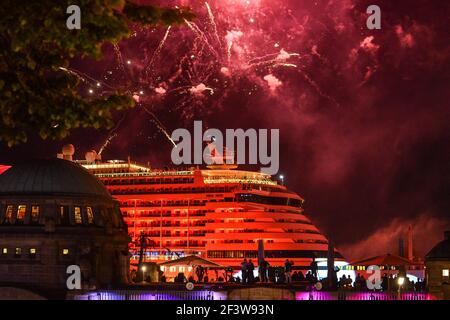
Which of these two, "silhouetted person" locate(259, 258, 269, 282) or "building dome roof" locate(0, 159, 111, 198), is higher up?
"building dome roof" locate(0, 159, 111, 198)

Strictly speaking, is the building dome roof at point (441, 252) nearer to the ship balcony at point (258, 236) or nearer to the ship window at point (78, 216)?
the ship window at point (78, 216)

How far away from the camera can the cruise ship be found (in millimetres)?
120562

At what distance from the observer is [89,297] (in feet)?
183

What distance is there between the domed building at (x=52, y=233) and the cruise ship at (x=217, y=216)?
52.9 metres


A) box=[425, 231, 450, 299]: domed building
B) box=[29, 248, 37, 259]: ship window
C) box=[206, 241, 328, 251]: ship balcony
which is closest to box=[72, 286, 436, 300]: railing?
box=[29, 248, 37, 259]: ship window

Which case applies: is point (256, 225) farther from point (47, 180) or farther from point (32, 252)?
point (32, 252)

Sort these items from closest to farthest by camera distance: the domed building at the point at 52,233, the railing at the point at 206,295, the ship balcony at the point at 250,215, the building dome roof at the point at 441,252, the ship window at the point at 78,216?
the railing at the point at 206,295 < the domed building at the point at 52,233 < the building dome roof at the point at 441,252 < the ship window at the point at 78,216 < the ship balcony at the point at 250,215

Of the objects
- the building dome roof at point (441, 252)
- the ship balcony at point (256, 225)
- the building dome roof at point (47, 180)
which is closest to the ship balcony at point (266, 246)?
the ship balcony at point (256, 225)

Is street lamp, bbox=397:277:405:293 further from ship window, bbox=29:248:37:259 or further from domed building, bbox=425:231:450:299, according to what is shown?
ship window, bbox=29:248:37:259

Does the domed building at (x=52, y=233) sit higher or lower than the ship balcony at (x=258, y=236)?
lower

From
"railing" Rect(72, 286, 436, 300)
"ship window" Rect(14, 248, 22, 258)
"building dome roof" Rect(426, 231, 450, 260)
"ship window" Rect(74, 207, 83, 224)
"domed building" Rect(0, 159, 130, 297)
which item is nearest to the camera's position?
"railing" Rect(72, 286, 436, 300)

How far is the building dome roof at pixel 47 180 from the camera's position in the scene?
62781 millimetres

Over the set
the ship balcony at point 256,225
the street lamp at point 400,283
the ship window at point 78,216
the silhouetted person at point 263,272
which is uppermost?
the ship balcony at point 256,225
